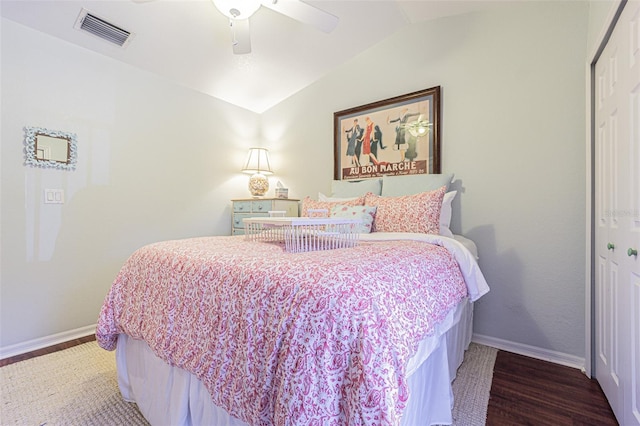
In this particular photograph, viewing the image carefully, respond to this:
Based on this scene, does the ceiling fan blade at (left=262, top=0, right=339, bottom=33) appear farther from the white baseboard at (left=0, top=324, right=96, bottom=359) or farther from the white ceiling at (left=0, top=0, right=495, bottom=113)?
the white baseboard at (left=0, top=324, right=96, bottom=359)

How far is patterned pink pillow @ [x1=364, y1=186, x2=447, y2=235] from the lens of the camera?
1.92 m

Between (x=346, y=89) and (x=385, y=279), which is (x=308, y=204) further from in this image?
(x=385, y=279)

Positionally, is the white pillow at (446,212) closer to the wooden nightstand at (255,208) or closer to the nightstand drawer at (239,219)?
the wooden nightstand at (255,208)

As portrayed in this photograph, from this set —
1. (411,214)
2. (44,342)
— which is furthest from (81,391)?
(411,214)

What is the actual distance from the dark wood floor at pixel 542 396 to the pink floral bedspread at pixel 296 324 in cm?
72

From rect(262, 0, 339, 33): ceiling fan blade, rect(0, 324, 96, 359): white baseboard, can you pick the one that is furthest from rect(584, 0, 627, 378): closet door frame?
rect(0, 324, 96, 359): white baseboard

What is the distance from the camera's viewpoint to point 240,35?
1.97 metres

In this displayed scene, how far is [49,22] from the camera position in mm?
2096

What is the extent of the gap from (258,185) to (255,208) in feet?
1.36

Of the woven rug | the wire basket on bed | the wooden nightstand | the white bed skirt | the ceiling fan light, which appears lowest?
the woven rug

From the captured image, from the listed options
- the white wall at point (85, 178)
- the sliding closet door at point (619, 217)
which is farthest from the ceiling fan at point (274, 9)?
the sliding closet door at point (619, 217)

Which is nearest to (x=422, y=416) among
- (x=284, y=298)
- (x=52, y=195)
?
(x=284, y=298)

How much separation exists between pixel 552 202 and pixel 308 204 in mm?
1766

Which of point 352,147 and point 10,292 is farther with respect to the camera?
point 352,147
